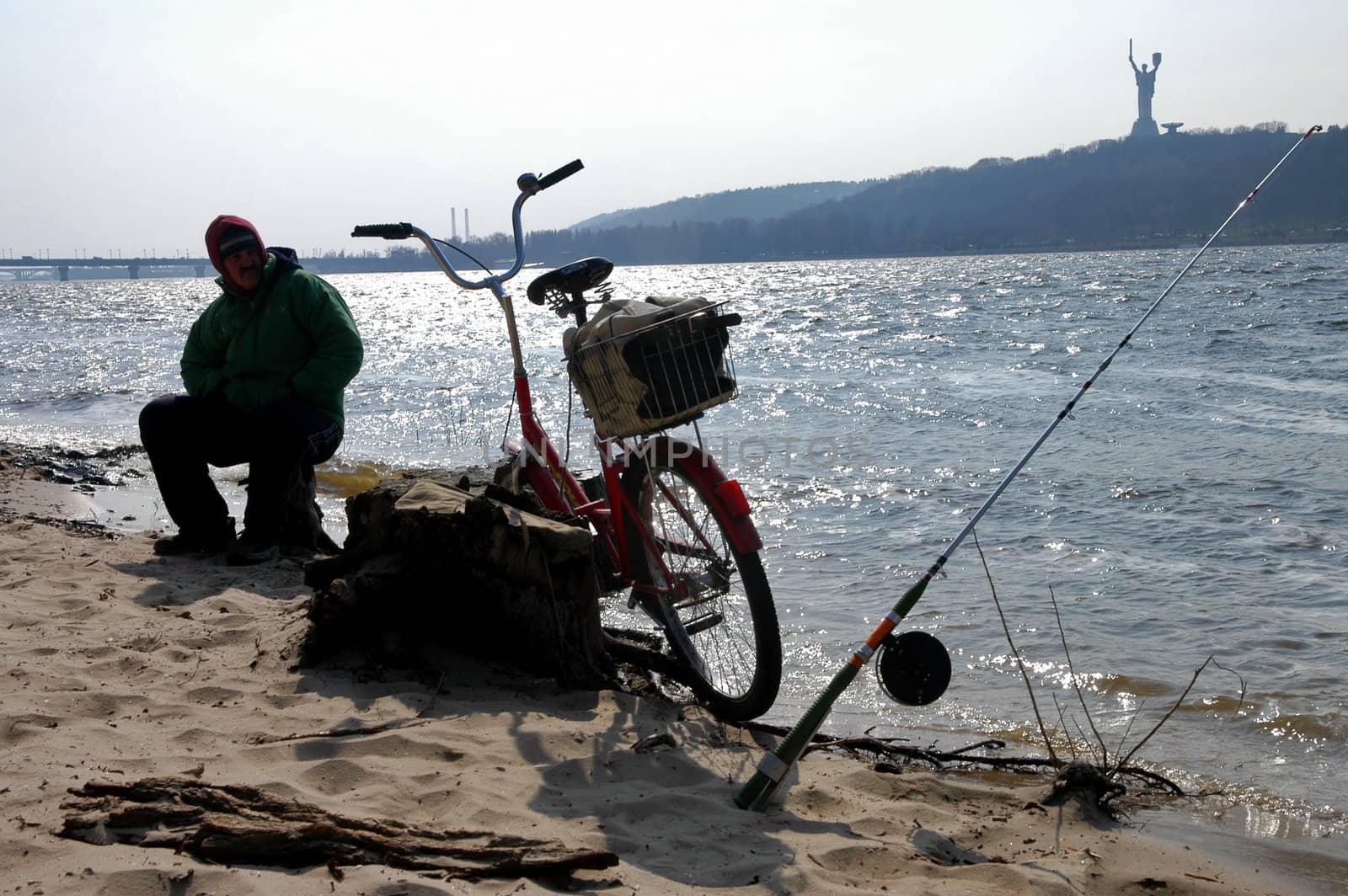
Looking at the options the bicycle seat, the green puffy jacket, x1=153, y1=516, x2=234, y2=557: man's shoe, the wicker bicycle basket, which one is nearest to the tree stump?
the wicker bicycle basket

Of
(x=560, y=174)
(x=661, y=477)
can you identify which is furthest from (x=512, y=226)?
(x=661, y=477)

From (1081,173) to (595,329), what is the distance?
149591mm

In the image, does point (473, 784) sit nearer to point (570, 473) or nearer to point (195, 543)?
point (570, 473)

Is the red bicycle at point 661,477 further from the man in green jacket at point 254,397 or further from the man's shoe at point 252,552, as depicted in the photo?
the man's shoe at point 252,552

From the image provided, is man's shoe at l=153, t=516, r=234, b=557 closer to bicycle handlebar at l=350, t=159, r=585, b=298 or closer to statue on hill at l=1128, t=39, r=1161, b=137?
bicycle handlebar at l=350, t=159, r=585, b=298

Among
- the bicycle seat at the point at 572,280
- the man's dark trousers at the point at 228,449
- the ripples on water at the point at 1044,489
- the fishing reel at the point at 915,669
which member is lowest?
the ripples on water at the point at 1044,489

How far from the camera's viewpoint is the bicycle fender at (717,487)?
141 inches

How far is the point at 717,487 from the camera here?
3682mm

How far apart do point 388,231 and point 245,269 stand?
123cm

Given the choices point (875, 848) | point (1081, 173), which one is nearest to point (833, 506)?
point (875, 848)

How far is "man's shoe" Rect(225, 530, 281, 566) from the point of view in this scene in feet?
17.4

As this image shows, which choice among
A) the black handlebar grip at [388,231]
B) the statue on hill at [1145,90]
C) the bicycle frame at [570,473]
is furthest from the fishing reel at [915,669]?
the statue on hill at [1145,90]

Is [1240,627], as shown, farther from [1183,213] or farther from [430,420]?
[1183,213]

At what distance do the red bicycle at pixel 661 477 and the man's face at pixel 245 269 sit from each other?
98cm
